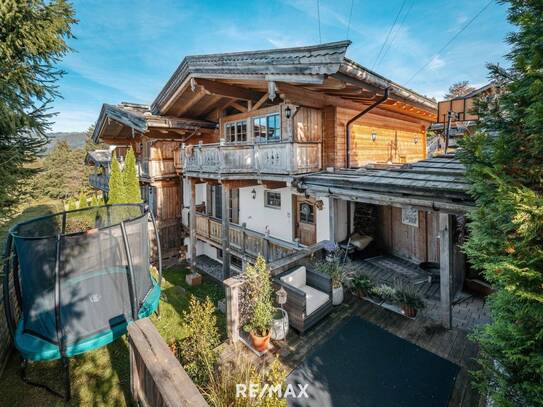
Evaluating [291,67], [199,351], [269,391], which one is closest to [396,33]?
[291,67]

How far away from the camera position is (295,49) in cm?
689

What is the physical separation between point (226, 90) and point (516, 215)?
31.4ft

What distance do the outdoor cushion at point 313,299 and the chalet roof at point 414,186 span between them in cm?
249

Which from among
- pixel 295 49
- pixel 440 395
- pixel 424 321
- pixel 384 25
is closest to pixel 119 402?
pixel 440 395

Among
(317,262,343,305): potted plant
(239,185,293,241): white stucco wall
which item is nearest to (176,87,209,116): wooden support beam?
(239,185,293,241): white stucco wall

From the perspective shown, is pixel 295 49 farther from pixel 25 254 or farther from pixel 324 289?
pixel 25 254

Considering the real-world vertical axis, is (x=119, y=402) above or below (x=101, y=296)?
below

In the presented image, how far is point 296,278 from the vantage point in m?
6.34

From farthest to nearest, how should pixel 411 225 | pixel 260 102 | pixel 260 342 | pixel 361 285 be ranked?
pixel 260 102 → pixel 411 225 → pixel 361 285 → pixel 260 342

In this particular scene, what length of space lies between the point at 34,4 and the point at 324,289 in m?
9.85

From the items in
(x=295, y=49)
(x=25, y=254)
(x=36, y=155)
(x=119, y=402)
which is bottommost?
(x=119, y=402)

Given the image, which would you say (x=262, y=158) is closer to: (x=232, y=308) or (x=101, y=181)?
(x=232, y=308)

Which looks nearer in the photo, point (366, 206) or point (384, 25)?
point (366, 206)

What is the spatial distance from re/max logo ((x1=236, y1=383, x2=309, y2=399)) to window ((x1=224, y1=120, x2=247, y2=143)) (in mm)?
9611
